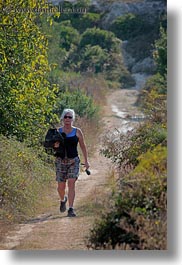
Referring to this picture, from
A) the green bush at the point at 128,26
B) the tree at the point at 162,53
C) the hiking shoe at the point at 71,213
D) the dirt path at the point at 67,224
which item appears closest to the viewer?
the dirt path at the point at 67,224

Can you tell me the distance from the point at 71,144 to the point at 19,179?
773 millimetres

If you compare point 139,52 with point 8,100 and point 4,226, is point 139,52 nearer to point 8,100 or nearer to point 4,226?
point 8,100

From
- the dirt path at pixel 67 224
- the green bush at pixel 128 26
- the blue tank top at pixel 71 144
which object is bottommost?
the dirt path at pixel 67 224

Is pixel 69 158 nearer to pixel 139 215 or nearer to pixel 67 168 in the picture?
pixel 67 168

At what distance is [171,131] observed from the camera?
5605 mm

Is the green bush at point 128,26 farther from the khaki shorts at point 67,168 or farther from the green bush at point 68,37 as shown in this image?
the khaki shorts at point 67,168

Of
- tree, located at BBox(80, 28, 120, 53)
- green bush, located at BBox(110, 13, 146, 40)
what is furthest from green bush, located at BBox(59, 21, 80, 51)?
green bush, located at BBox(110, 13, 146, 40)

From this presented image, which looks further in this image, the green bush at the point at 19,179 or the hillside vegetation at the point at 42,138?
the green bush at the point at 19,179

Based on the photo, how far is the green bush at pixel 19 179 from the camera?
276 inches

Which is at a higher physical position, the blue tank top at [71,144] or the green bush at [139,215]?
the blue tank top at [71,144]

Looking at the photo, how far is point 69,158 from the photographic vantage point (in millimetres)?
6996

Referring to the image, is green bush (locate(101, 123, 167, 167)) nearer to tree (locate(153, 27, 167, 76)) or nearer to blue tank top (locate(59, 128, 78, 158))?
blue tank top (locate(59, 128, 78, 158))

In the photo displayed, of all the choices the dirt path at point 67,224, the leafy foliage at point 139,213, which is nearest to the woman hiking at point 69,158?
the dirt path at point 67,224

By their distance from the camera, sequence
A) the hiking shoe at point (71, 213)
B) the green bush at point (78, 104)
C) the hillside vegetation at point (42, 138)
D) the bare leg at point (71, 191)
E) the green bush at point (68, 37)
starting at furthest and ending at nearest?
the green bush at point (68, 37), the green bush at point (78, 104), the bare leg at point (71, 191), the hiking shoe at point (71, 213), the hillside vegetation at point (42, 138)
